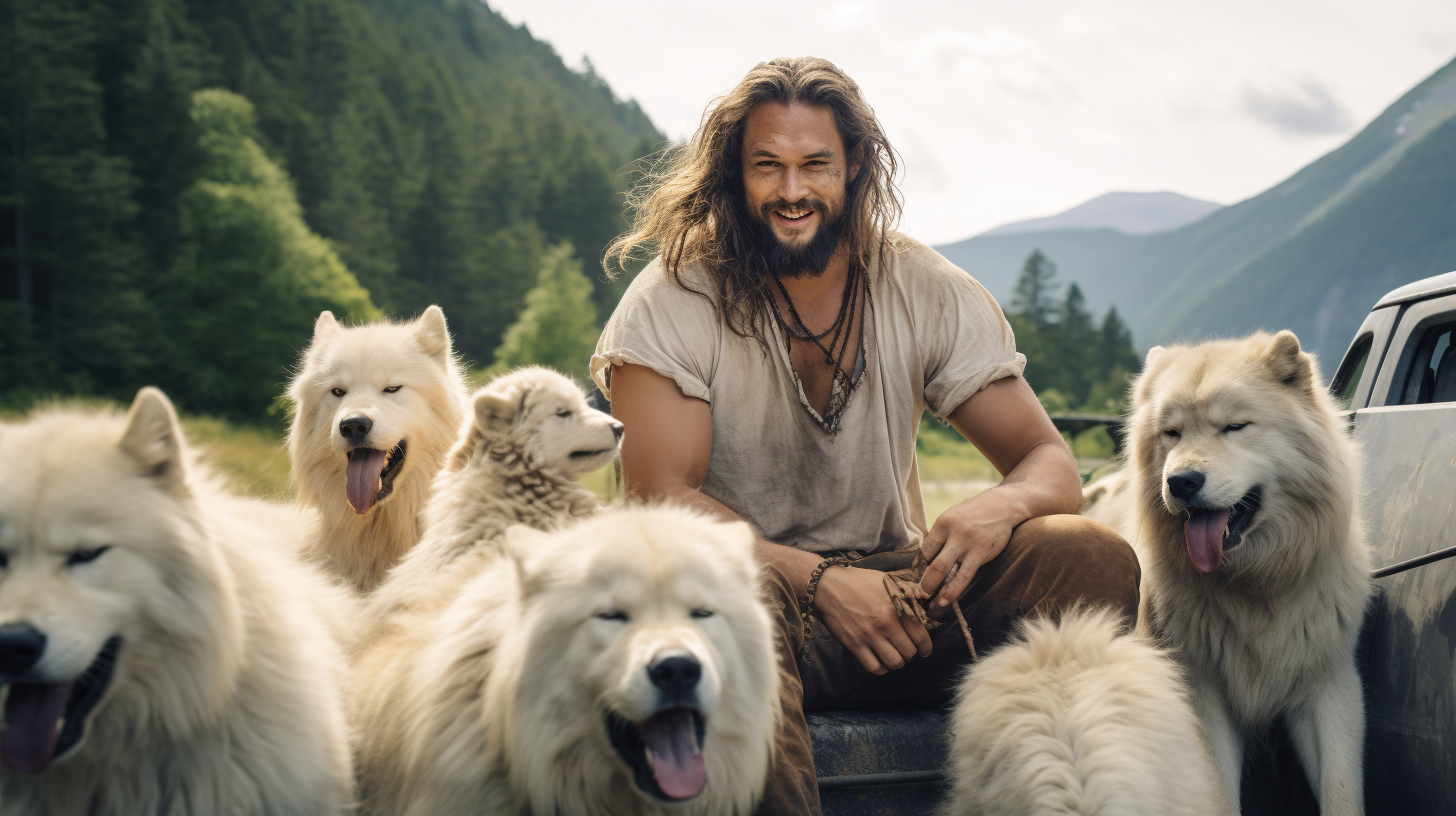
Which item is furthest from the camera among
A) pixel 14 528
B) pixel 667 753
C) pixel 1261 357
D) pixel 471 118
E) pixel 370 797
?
pixel 471 118

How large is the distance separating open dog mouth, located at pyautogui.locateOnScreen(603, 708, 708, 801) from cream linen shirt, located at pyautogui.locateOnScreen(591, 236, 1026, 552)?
132 centimetres

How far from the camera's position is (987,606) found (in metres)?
2.85

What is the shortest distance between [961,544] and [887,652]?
378 mm

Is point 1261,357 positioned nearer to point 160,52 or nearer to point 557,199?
point 160,52

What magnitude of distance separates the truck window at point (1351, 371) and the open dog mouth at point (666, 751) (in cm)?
316

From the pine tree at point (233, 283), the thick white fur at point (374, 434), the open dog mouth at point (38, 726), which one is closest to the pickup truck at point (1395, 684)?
the open dog mouth at point (38, 726)

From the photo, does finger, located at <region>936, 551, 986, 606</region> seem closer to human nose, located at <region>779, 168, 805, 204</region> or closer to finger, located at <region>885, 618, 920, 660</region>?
finger, located at <region>885, 618, 920, 660</region>

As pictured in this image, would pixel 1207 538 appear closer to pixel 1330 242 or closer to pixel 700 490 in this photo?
pixel 700 490

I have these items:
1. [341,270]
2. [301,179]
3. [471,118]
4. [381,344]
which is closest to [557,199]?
[471,118]

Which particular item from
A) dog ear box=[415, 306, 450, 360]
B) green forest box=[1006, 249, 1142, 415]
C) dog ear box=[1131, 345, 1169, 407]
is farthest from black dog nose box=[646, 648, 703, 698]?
green forest box=[1006, 249, 1142, 415]

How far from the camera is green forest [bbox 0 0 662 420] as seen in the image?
109 feet

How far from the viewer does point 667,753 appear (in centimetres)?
198

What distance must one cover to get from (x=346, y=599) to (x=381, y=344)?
1.14 metres

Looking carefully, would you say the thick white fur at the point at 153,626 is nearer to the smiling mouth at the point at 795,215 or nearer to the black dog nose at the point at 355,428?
the black dog nose at the point at 355,428
